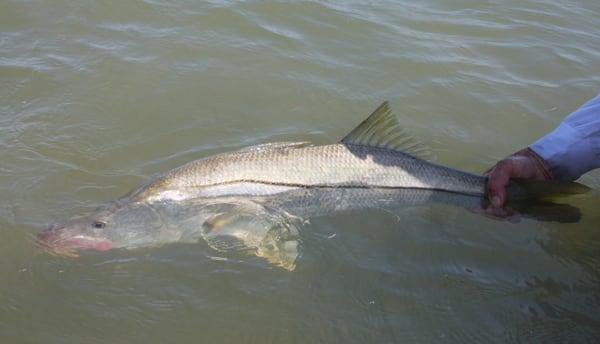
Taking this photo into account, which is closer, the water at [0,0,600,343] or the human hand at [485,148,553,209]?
the water at [0,0,600,343]

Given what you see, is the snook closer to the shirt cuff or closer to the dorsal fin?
the dorsal fin

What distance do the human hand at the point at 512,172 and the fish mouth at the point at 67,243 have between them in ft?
9.39

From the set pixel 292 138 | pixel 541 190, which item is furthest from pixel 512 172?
pixel 292 138

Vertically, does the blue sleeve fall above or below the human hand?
above

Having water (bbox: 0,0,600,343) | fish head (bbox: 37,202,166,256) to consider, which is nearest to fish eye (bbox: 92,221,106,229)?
fish head (bbox: 37,202,166,256)

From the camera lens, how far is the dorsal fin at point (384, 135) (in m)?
4.11

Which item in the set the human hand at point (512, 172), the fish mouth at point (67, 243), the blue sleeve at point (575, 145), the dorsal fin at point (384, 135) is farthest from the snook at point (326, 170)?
the blue sleeve at point (575, 145)

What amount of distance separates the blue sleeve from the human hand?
56mm

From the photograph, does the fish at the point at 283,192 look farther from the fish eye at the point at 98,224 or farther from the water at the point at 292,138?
the water at the point at 292,138

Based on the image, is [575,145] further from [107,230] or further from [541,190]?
[107,230]

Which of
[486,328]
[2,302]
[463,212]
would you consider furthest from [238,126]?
[486,328]

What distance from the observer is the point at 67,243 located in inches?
146

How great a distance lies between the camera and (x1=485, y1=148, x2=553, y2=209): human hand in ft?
13.4

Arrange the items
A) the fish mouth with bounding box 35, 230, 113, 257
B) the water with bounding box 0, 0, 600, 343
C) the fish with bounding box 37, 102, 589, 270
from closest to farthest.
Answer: the water with bounding box 0, 0, 600, 343 < the fish mouth with bounding box 35, 230, 113, 257 < the fish with bounding box 37, 102, 589, 270
